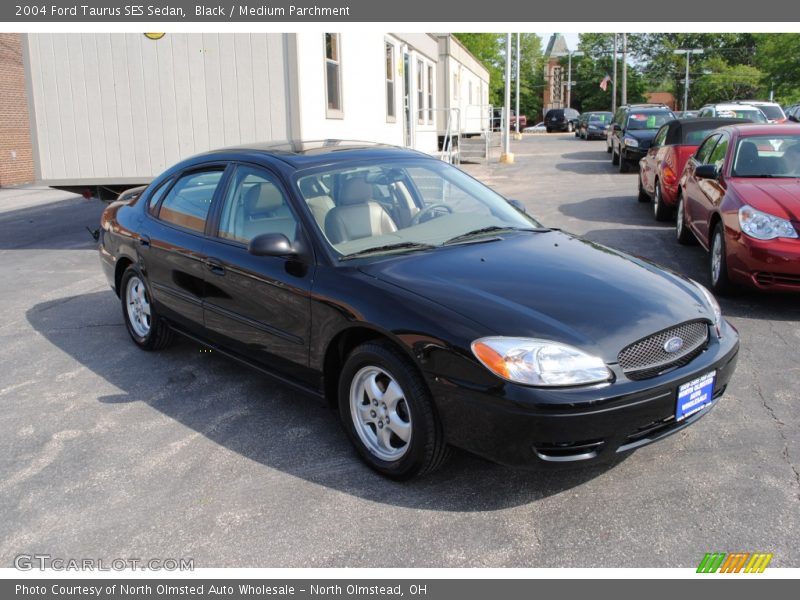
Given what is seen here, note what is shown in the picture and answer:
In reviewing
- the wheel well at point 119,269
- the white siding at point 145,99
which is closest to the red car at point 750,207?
the wheel well at point 119,269

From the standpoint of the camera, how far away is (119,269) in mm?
5996

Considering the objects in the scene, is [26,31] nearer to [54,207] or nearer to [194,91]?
[194,91]

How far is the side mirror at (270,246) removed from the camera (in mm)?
3834

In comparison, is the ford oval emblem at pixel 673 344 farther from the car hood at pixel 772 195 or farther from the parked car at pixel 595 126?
the parked car at pixel 595 126

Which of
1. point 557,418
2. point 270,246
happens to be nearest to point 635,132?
point 270,246

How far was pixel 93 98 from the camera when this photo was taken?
1033 centimetres

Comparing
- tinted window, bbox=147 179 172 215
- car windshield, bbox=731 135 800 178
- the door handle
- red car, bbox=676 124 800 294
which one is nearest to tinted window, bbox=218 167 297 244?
the door handle

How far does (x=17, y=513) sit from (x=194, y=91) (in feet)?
25.4

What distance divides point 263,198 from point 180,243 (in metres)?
0.89

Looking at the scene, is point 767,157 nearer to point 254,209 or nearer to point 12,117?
point 254,209

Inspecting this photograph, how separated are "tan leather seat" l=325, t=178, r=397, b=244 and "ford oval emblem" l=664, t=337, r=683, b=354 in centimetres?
164

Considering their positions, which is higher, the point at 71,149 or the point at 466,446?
the point at 71,149

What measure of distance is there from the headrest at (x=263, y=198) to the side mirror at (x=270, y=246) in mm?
427

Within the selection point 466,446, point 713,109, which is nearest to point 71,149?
point 466,446
